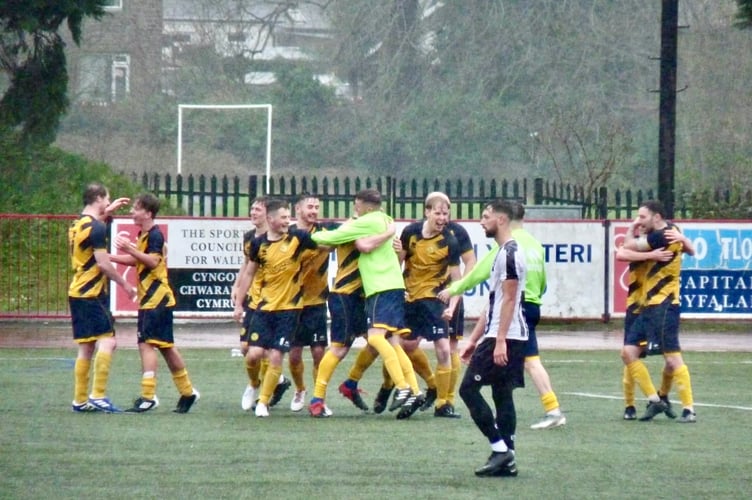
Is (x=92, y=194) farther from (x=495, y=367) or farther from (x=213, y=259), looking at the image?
(x=213, y=259)

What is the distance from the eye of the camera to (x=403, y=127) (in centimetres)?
4928

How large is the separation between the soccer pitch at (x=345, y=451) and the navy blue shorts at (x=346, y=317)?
71 cm

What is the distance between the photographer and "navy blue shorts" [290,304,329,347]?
40.4 ft

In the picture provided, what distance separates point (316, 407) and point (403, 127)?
124ft

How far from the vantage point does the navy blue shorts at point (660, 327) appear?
468 inches

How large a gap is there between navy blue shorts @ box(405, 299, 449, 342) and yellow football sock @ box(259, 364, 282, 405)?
1.25 m

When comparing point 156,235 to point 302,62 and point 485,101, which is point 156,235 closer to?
point 485,101

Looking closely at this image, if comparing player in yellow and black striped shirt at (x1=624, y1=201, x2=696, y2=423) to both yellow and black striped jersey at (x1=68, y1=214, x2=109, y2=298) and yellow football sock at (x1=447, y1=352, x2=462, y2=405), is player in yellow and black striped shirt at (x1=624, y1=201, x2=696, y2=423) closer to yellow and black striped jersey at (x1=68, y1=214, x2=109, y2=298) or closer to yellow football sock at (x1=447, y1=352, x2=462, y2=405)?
yellow football sock at (x1=447, y1=352, x2=462, y2=405)

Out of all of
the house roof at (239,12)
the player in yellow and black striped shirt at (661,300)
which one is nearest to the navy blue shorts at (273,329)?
the player in yellow and black striped shirt at (661,300)

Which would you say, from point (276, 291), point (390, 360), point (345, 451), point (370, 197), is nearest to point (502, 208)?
point (345, 451)

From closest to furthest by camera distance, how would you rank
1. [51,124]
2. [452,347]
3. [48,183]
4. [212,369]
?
[452,347] → [212,369] → [51,124] → [48,183]

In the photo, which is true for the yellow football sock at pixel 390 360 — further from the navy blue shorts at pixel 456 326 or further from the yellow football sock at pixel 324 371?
the navy blue shorts at pixel 456 326

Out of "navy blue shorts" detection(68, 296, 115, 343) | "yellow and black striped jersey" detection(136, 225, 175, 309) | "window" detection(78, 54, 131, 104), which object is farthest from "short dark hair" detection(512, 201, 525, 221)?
"window" detection(78, 54, 131, 104)

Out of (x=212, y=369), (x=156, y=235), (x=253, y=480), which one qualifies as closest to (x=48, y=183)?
(x=212, y=369)
